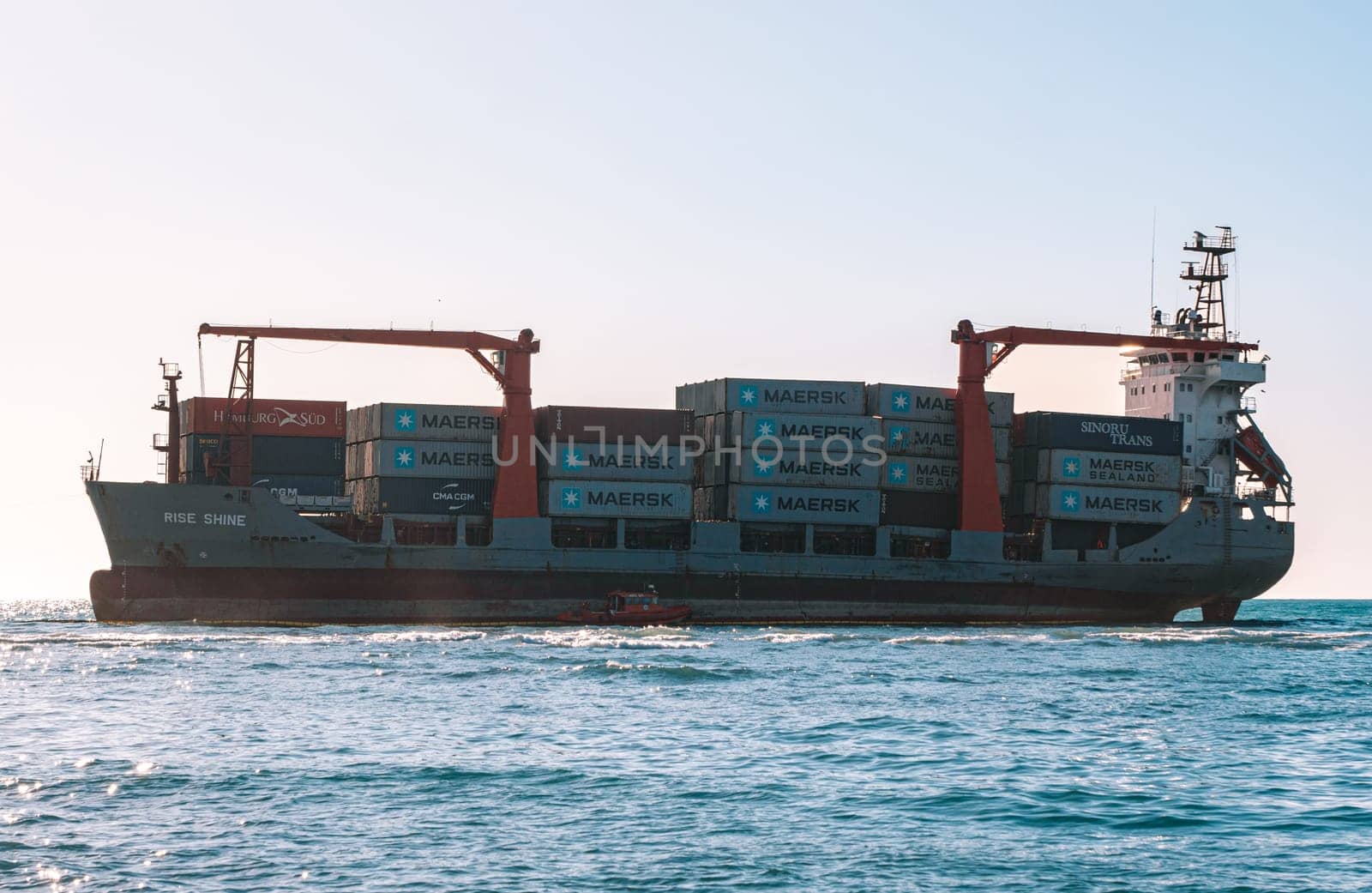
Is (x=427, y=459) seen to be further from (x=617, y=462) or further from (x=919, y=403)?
(x=919, y=403)

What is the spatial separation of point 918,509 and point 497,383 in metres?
21.1

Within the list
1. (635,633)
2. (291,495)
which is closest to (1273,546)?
(635,633)

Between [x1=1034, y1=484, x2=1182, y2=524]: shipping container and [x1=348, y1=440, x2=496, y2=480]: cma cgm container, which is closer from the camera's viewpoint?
[x1=348, y1=440, x2=496, y2=480]: cma cgm container

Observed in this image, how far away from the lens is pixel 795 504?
229 feet

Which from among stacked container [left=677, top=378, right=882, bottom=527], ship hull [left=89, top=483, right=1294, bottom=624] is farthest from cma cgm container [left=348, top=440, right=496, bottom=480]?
stacked container [left=677, top=378, right=882, bottom=527]

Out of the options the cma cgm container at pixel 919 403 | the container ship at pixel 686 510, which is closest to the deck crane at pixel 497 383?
the container ship at pixel 686 510

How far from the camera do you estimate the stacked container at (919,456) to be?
71.2m

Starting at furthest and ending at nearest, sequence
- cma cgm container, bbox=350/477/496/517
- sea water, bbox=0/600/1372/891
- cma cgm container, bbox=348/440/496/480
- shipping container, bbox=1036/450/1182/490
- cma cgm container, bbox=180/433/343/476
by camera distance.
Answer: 1. shipping container, bbox=1036/450/1182/490
2. cma cgm container, bbox=180/433/343/476
3. cma cgm container, bbox=350/477/496/517
4. cma cgm container, bbox=348/440/496/480
5. sea water, bbox=0/600/1372/891

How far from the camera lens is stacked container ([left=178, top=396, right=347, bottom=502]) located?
2692 inches

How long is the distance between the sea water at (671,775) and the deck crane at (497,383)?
689 inches

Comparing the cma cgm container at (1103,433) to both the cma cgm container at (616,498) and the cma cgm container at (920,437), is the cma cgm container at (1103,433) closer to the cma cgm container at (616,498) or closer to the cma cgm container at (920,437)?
the cma cgm container at (920,437)

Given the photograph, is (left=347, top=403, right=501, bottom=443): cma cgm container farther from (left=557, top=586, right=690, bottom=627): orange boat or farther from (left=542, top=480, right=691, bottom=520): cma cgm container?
(left=557, top=586, right=690, bottom=627): orange boat

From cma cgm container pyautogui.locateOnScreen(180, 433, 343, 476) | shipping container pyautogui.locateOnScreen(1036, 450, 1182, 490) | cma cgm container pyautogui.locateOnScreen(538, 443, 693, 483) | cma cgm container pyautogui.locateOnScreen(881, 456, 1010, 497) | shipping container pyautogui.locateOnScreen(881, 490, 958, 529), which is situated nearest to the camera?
cma cgm container pyautogui.locateOnScreen(538, 443, 693, 483)

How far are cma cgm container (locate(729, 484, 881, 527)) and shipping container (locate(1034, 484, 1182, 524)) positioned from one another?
9723mm
